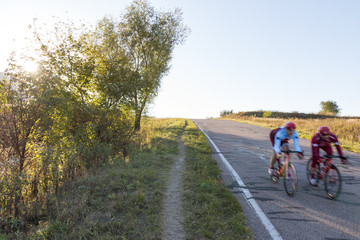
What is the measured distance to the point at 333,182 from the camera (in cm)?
517

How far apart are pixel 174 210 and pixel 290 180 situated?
3055 millimetres

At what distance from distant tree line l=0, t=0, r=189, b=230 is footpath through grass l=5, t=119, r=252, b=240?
2.29 feet

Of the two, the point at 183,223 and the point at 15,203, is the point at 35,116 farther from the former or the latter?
the point at 183,223

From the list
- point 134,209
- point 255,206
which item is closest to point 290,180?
point 255,206

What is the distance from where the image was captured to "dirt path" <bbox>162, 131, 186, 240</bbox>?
3.97m

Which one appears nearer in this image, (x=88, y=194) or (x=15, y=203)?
(x=15, y=203)

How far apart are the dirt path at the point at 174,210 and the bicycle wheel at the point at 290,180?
2.81 meters

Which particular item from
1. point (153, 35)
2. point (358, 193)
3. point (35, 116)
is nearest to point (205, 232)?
point (358, 193)

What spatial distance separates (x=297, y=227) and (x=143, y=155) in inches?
260

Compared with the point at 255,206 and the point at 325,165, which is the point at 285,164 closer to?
the point at 325,165

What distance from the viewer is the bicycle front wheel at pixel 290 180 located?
5.28 metres

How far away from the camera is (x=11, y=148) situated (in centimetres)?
722

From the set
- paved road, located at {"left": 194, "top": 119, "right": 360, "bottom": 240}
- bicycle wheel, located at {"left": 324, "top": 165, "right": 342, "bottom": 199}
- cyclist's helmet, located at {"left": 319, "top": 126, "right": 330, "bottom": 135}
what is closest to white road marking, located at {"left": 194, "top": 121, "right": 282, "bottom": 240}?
paved road, located at {"left": 194, "top": 119, "right": 360, "bottom": 240}

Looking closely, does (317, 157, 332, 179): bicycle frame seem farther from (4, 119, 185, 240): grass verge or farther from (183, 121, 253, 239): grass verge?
(4, 119, 185, 240): grass verge
